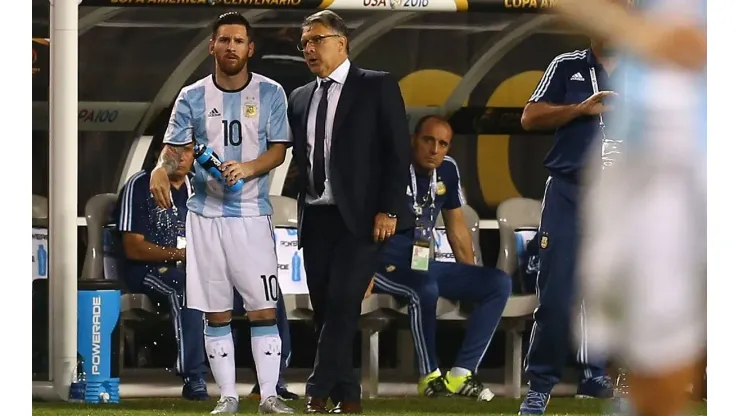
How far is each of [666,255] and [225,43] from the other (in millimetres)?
3486

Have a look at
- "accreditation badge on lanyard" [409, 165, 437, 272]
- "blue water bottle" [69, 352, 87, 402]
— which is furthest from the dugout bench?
"blue water bottle" [69, 352, 87, 402]

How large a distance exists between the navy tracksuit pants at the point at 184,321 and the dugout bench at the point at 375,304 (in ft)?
0.30

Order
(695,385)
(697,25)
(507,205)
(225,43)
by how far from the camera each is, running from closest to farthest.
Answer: (697,25) < (695,385) < (225,43) < (507,205)

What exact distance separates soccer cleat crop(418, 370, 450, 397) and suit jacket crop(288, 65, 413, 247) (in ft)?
3.56

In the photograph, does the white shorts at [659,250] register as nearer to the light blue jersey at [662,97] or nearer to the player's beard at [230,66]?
the light blue jersey at [662,97]

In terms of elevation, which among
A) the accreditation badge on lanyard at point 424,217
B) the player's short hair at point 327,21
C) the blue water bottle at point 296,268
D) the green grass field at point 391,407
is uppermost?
the player's short hair at point 327,21

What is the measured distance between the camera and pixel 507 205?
8.53 metres

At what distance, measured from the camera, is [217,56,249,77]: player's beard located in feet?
23.7

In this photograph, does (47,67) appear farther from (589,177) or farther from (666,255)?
(666,255)

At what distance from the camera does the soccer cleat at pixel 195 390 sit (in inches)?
303

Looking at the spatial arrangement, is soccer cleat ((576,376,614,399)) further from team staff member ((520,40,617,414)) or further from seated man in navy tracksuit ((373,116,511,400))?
seated man in navy tracksuit ((373,116,511,400))

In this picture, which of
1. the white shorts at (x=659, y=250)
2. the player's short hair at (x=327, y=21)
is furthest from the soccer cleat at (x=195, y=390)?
the white shorts at (x=659, y=250)

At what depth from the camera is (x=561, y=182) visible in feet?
25.1
